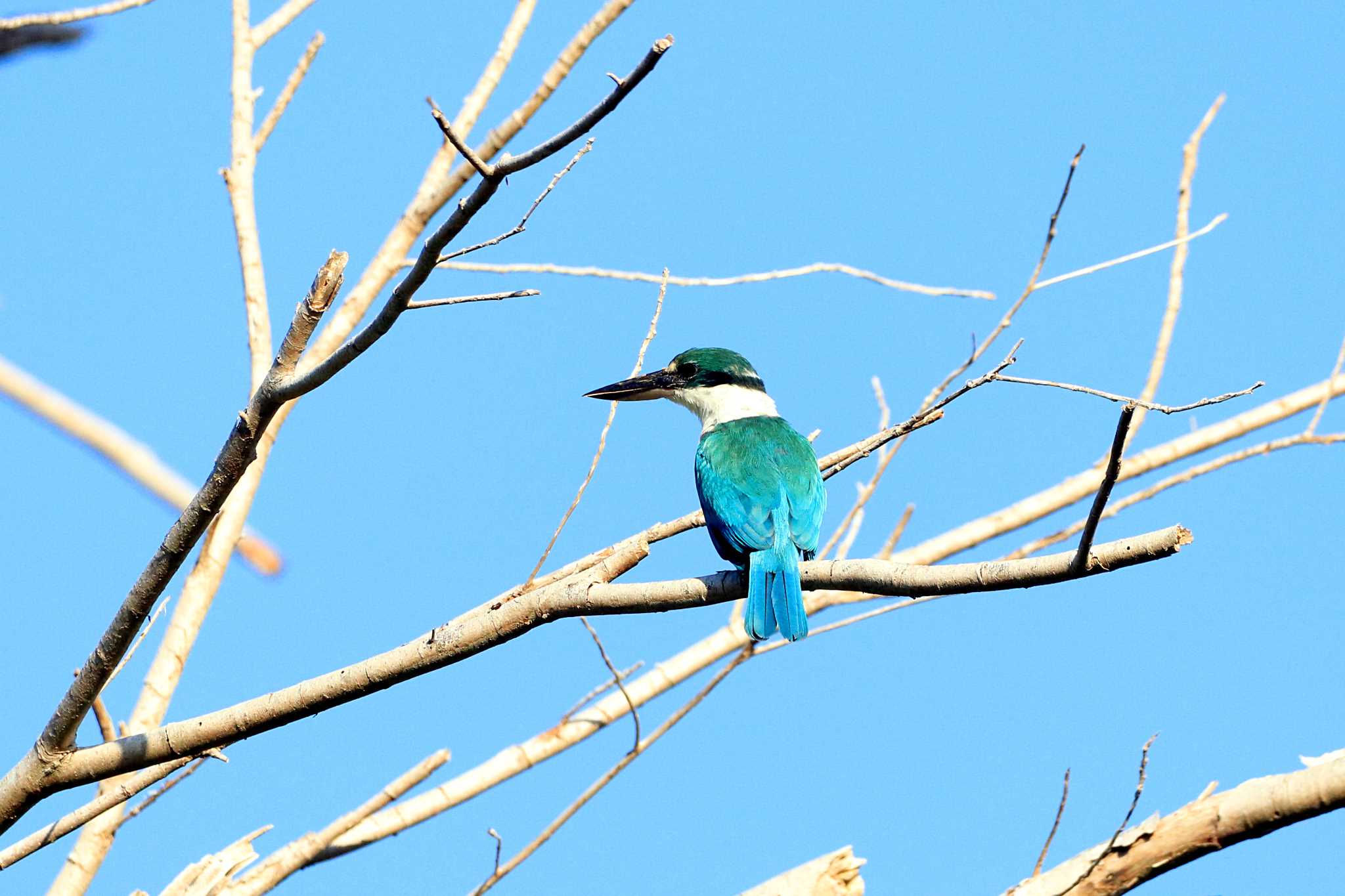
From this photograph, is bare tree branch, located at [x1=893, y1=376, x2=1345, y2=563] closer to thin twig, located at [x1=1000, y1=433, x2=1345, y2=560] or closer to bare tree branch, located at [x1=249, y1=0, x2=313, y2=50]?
thin twig, located at [x1=1000, y1=433, x2=1345, y2=560]

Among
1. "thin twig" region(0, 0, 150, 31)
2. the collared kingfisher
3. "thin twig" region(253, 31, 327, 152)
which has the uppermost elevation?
"thin twig" region(253, 31, 327, 152)

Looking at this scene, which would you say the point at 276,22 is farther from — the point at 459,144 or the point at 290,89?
the point at 459,144

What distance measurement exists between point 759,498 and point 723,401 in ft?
5.03

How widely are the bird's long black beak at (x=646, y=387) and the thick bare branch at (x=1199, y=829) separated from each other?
293 centimetres

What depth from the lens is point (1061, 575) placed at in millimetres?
2666

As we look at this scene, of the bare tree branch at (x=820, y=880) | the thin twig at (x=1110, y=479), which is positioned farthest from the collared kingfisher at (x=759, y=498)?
the thin twig at (x=1110, y=479)

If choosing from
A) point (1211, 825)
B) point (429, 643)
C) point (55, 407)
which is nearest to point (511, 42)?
point (55, 407)

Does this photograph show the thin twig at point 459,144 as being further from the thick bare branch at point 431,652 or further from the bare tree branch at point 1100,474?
the bare tree branch at point 1100,474

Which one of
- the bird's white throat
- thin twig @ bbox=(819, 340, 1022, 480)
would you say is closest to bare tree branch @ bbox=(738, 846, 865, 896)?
thin twig @ bbox=(819, 340, 1022, 480)

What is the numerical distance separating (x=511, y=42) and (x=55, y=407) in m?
2.42

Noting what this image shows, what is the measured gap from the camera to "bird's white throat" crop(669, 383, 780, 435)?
19.6 feet

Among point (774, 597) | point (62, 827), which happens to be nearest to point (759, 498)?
point (774, 597)

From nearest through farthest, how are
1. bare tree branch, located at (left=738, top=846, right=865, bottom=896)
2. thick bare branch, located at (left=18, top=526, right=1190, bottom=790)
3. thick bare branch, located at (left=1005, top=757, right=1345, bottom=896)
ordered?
thick bare branch, located at (left=1005, top=757, right=1345, bottom=896), thick bare branch, located at (left=18, top=526, right=1190, bottom=790), bare tree branch, located at (left=738, top=846, right=865, bottom=896)

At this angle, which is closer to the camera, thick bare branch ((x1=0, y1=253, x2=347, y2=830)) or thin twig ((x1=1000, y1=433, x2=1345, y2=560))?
thick bare branch ((x1=0, y1=253, x2=347, y2=830))
